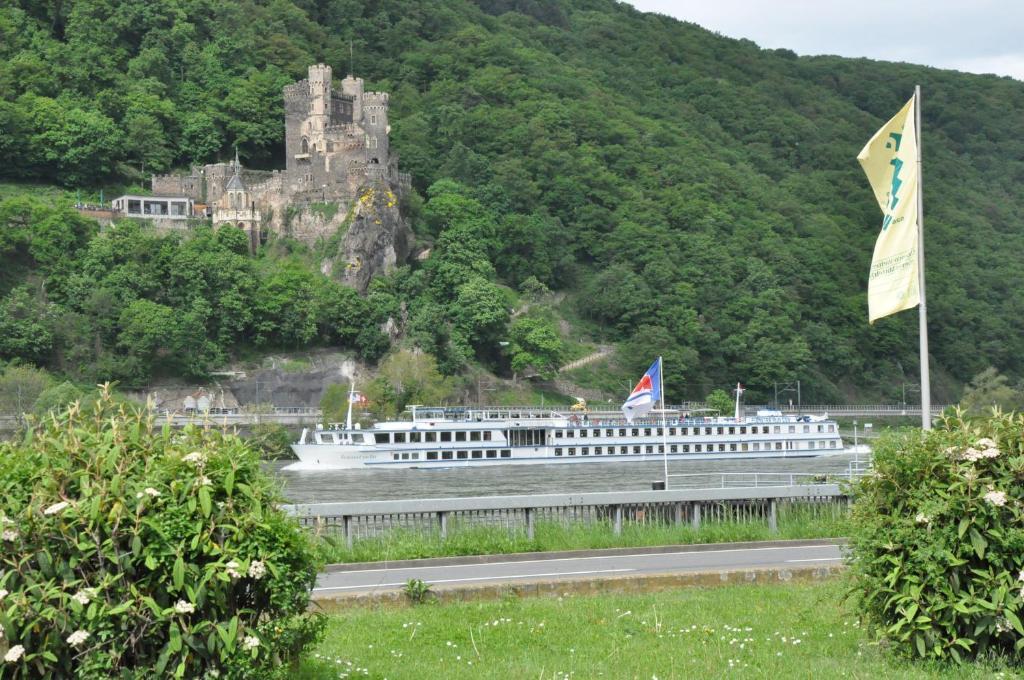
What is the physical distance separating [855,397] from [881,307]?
337ft

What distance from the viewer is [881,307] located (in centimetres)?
1503

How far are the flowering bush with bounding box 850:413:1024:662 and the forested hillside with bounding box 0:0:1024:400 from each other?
7533 centimetres

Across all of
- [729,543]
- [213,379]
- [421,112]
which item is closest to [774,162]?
[421,112]

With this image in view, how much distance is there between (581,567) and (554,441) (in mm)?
50633

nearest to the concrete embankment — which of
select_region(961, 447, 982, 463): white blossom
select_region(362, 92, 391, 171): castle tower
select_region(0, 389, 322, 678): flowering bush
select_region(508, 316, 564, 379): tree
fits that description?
select_region(0, 389, 322, 678): flowering bush

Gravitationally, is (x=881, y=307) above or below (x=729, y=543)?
above

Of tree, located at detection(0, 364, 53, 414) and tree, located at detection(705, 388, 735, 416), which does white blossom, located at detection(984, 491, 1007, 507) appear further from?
tree, located at detection(705, 388, 735, 416)

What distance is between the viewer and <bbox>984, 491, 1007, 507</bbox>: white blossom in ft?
30.0

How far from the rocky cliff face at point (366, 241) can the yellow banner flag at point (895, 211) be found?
81197mm

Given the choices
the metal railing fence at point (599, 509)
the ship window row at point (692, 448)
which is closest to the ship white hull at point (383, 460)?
the ship window row at point (692, 448)

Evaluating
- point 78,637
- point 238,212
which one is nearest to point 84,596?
point 78,637

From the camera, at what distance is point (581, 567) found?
620 inches

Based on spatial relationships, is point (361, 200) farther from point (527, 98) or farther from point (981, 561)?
point (981, 561)

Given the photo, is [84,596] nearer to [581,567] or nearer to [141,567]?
[141,567]
